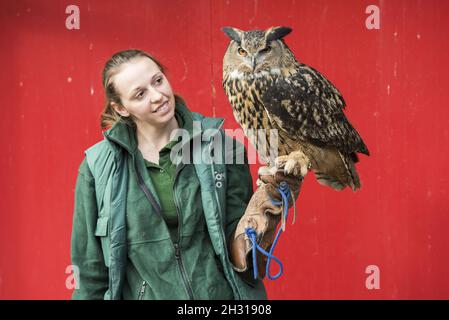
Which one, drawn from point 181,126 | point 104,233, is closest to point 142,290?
point 104,233

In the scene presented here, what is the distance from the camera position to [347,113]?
208 cm

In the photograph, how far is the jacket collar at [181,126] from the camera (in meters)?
1.48

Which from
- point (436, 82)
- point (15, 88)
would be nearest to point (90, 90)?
point (15, 88)

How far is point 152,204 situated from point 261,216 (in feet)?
0.89

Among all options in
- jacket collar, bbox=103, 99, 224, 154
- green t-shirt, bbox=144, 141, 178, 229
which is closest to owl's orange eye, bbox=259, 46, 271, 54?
jacket collar, bbox=103, 99, 224, 154

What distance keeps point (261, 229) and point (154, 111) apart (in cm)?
39

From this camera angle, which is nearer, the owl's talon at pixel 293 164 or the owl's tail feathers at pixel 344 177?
the owl's talon at pixel 293 164

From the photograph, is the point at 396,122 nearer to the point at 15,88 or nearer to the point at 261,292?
the point at 261,292

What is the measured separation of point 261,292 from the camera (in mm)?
1563

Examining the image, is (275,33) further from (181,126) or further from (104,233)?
(104,233)

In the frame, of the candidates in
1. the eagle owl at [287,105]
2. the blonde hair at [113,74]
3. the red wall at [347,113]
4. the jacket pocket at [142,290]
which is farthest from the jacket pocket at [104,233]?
the red wall at [347,113]

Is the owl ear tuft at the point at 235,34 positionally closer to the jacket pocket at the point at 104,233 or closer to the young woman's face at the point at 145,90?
the young woman's face at the point at 145,90

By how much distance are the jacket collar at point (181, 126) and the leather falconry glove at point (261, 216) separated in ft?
0.58

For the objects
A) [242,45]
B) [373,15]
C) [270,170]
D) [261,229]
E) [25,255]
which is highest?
[373,15]
